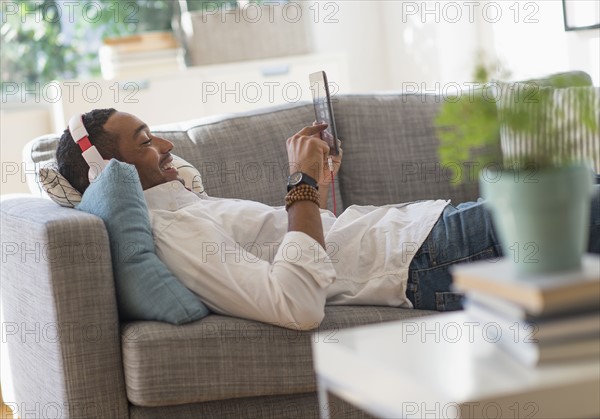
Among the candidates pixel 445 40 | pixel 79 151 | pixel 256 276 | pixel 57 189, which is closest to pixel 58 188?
pixel 57 189

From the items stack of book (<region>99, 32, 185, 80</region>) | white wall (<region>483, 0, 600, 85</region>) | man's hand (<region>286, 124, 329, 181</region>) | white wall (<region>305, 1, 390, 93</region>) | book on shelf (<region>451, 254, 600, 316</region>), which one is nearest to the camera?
book on shelf (<region>451, 254, 600, 316</region>)

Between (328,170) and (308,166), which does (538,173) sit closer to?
(308,166)

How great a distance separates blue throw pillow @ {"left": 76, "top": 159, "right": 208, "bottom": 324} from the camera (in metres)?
1.90

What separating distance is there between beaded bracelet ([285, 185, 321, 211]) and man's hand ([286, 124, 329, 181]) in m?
0.09

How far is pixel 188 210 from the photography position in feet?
6.88

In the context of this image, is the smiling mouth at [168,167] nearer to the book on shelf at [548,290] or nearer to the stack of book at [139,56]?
the book on shelf at [548,290]

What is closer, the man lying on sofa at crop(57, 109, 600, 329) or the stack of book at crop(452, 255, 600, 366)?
the stack of book at crop(452, 255, 600, 366)

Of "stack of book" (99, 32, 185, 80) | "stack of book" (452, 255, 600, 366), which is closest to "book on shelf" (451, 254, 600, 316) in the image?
"stack of book" (452, 255, 600, 366)

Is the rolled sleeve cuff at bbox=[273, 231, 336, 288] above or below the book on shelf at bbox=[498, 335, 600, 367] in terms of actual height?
below

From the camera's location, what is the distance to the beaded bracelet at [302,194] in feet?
6.38

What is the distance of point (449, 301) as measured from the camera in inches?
78.5

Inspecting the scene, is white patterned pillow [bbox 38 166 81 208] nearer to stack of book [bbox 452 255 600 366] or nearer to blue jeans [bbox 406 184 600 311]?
blue jeans [bbox 406 184 600 311]

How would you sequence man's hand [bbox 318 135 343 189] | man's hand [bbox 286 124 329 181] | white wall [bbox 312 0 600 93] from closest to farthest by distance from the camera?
man's hand [bbox 286 124 329 181] → man's hand [bbox 318 135 343 189] → white wall [bbox 312 0 600 93]

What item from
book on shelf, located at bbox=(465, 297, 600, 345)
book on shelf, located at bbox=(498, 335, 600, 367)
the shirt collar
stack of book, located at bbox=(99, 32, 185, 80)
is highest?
stack of book, located at bbox=(99, 32, 185, 80)
